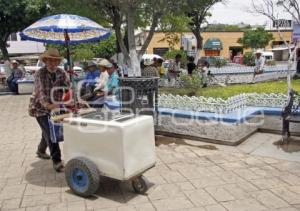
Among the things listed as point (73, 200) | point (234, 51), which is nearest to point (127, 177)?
point (73, 200)

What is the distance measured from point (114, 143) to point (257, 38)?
153ft

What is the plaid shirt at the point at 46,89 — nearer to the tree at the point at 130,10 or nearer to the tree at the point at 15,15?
the tree at the point at 130,10

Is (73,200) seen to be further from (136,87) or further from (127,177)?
(136,87)

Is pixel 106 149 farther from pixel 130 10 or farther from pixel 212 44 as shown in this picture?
pixel 212 44

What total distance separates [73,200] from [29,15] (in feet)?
45.1

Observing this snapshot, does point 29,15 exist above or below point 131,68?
above

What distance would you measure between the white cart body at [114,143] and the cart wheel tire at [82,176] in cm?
8

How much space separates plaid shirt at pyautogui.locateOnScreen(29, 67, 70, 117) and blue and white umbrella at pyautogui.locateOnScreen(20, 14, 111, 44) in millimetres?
976

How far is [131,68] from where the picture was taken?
9250 millimetres

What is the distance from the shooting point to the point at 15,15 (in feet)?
53.7

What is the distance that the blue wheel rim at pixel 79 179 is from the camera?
13.3ft

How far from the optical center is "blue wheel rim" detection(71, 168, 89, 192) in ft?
13.3

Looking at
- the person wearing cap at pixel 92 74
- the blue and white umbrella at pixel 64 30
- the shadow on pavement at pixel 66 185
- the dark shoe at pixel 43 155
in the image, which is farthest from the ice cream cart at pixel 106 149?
the person wearing cap at pixel 92 74

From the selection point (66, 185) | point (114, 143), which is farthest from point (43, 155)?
point (114, 143)
